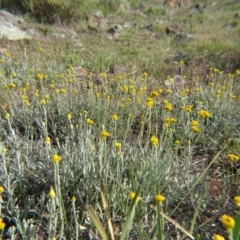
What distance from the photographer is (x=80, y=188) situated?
1.80m

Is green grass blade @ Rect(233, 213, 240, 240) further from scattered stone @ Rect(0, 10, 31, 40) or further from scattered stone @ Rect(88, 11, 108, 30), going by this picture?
scattered stone @ Rect(88, 11, 108, 30)

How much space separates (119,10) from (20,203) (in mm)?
8513

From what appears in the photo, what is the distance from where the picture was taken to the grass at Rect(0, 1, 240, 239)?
1.57m

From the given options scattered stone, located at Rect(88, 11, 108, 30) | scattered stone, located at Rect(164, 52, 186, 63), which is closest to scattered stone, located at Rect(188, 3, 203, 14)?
scattered stone, located at Rect(88, 11, 108, 30)

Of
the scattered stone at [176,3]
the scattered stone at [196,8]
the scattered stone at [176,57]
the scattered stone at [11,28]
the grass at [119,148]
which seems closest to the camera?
the grass at [119,148]

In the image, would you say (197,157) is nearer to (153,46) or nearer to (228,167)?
(228,167)

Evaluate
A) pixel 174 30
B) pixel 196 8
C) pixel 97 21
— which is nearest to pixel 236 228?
pixel 174 30

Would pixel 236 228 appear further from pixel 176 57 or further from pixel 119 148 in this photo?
pixel 176 57

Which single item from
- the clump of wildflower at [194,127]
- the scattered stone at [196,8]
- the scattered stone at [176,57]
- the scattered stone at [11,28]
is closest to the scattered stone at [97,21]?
the scattered stone at [11,28]

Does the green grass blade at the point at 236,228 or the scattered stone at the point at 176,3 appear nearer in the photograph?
the green grass blade at the point at 236,228

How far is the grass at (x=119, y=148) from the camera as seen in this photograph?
5.15 ft

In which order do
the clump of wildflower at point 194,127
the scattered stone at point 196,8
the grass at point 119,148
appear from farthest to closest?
the scattered stone at point 196,8 → the clump of wildflower at point 194,127 → the grass at point 119,148

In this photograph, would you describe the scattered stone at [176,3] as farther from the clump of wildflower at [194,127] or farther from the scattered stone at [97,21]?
the clump of wildflower at [194,127]

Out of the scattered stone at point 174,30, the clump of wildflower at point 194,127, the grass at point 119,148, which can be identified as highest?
the scattered stone at point 174,30
